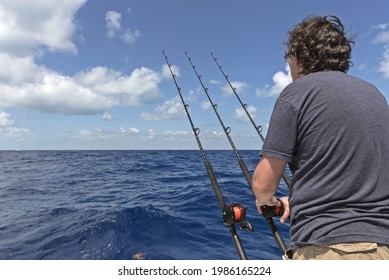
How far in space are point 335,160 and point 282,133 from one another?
0.32 metres

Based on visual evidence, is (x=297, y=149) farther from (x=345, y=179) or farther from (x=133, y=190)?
(x=133, y=190)

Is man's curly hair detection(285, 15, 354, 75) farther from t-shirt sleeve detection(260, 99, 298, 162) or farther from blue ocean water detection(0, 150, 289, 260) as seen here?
blue ocean water detection(0, 150, 289, 260)

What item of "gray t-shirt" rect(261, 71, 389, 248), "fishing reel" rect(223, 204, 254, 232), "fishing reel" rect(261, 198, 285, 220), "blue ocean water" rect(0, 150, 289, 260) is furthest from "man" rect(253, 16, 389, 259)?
"blue ocean water" rect(0, 150, 289, 260)

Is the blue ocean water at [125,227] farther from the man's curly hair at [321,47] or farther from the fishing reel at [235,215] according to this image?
the man's curly hair at [321,47]

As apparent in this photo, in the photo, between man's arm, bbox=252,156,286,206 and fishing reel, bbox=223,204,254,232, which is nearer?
man's arm, bbox=252,156,286,206

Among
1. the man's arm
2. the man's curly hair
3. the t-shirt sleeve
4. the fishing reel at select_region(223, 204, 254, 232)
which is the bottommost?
the fishing reel at select_region(223, 204, 254, 232)

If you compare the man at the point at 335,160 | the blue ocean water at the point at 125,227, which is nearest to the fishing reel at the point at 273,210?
the man at the point at 335,160

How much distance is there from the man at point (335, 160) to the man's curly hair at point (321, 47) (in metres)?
0.15

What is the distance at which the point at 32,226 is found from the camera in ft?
26.0

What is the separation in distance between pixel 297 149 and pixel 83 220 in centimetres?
748

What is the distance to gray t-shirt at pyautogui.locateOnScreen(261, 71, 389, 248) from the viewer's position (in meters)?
1.55

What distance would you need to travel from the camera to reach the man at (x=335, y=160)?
1548mm

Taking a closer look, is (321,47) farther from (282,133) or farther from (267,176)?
(267,176)
